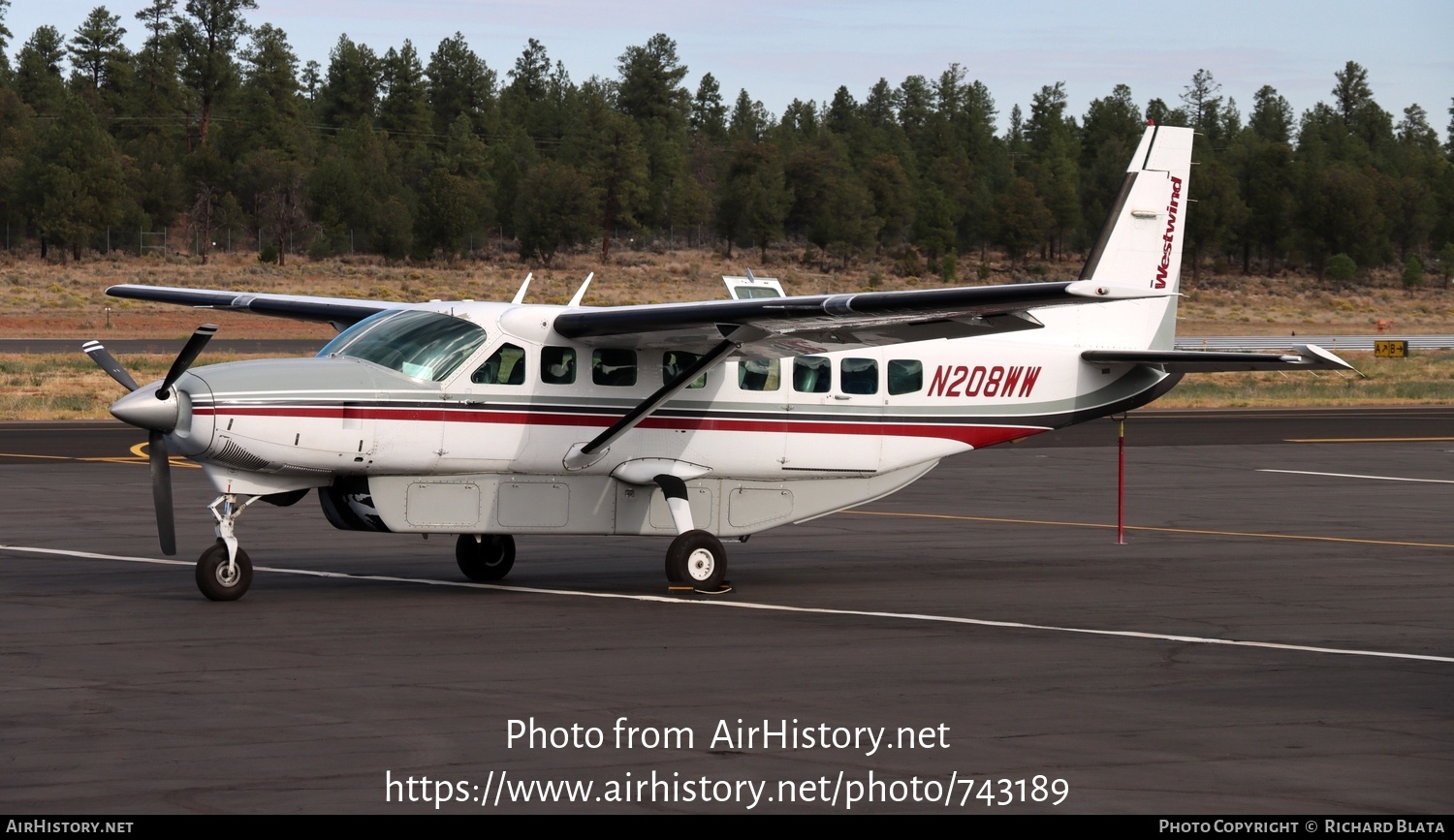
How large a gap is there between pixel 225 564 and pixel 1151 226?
10.2m

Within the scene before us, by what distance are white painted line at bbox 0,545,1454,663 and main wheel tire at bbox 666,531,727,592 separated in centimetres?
27

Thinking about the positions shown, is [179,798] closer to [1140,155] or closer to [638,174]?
[1140,155]

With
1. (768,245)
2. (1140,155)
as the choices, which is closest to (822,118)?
(768,245)

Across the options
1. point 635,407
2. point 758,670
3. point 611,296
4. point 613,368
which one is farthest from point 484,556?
point 611,296

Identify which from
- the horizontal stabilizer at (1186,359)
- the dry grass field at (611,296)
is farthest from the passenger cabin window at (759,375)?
the dry grass field at (611,296)

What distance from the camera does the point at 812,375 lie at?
15492 millimetres

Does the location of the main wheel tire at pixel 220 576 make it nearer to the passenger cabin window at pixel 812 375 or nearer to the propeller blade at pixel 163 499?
the propeller blade at pixel 163 499

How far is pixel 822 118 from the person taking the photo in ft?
591

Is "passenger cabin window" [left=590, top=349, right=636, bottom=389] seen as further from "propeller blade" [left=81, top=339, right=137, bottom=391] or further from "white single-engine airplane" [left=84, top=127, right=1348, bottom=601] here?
"propeller blade" [left=81, top=339, right=137, bottom=391]

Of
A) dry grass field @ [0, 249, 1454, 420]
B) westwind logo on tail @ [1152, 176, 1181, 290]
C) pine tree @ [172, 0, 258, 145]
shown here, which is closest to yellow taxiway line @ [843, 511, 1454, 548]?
westwind logo on tail @ [1152, 176, 1181, 290]

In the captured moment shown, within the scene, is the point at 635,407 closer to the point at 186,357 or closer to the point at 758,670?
the point at 186,357

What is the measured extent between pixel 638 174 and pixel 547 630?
104976mm

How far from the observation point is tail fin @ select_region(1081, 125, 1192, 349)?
1739 cm

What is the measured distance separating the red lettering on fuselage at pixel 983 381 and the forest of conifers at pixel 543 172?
3466 inches
